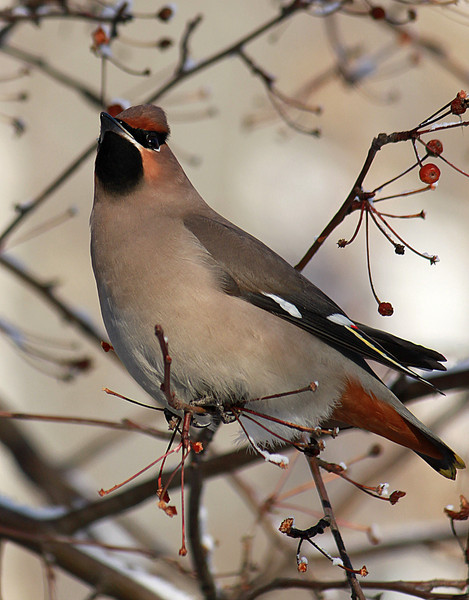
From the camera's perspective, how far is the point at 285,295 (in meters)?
2.58

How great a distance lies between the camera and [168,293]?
2.37 meters

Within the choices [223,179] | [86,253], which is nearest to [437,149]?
[86,253]

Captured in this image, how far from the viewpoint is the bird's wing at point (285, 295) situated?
2525 millimetres

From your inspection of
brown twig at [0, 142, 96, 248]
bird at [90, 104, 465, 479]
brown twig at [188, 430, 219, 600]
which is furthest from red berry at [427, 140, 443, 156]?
brown twig at [0, 142, 96, 248]

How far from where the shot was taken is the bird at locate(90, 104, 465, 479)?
2.37 m

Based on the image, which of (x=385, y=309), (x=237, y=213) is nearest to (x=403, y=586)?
(x=385, y=309)

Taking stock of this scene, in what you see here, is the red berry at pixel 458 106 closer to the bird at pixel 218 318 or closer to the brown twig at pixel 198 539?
the bird at pixel 218 318

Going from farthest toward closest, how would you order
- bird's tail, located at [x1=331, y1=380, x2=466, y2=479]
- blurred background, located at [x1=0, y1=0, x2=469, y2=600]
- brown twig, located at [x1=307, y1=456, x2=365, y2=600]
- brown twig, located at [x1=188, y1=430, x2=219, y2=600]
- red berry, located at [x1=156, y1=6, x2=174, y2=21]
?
1. blurred background, located at [x1=0, y1=0, x2=469, y2=600]
2. red berry, located at [x1=156, y1=6, x2=174, y2=21]
3. brown twig, located at [x1=188, y1=430, x2=219, y2=600]
4. bird's tail, located at [x1=331, y1=380, x2=466, y2=479]
5. brown twig, located at [x1=307, y1=456, x2=365, y2=600]

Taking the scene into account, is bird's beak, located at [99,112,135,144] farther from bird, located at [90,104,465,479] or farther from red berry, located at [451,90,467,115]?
red berry, located at [451,90,467,115]

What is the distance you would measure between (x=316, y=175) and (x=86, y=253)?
2.69 metres

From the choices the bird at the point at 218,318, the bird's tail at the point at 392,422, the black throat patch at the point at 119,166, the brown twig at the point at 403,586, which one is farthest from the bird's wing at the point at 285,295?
the brown twig at the point at 403,586

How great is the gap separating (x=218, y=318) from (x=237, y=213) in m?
5.63

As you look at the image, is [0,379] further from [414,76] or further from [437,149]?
[437,149]

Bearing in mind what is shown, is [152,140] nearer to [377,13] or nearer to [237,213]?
[377,13]
